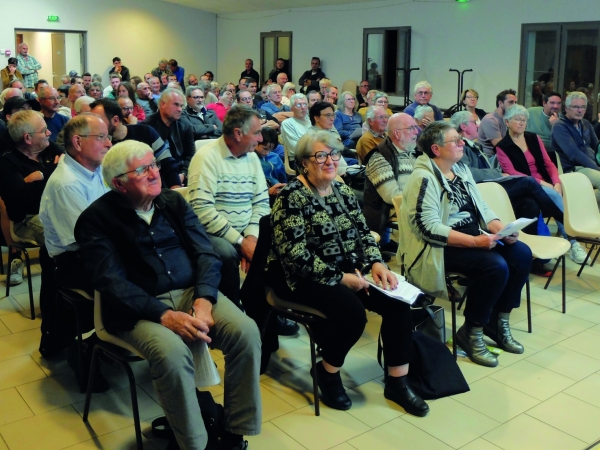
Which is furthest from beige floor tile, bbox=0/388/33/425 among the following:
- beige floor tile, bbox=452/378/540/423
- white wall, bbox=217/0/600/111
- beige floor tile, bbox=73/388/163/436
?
white wall, bbox=217/0/600/111

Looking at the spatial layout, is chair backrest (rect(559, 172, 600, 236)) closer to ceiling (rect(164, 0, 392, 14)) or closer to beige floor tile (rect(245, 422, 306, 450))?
beige floor tile (rect(245, 422, 306, 450))

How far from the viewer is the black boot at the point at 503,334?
11.0ft

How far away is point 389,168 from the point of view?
13.5 ft

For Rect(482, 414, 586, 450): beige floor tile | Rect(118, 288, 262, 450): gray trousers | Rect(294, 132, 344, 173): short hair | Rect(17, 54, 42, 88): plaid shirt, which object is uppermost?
Rect(17, 54, 42, 88): plaid shirt

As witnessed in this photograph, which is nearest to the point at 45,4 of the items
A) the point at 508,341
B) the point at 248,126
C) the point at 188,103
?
the point at 188,103

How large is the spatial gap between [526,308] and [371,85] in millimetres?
8987

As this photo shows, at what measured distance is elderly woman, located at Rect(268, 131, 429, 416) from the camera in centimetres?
265

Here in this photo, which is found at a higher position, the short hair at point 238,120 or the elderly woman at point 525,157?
the short hair at point 238,120

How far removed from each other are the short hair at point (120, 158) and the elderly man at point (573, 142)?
4.50 meters

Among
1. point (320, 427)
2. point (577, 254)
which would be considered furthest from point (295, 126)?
point (320, 427)

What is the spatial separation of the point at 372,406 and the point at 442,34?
370 inches

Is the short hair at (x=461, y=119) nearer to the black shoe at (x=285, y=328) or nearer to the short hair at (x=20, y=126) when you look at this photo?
the black shoe at (x=285, y=328)

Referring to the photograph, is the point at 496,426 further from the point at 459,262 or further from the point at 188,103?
the point at 188,103

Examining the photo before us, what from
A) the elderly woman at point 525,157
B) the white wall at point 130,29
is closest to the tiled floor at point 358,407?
the elderly woman at point 525,157
